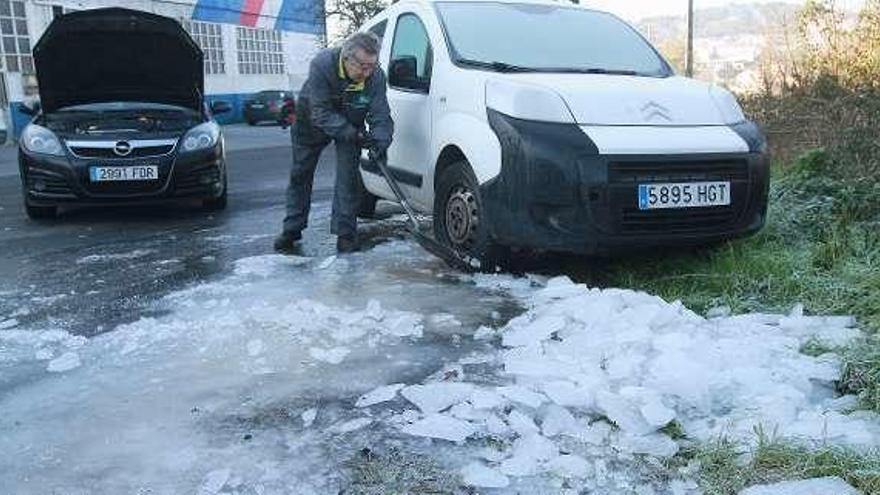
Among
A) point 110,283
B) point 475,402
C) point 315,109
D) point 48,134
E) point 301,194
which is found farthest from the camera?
point 48,134

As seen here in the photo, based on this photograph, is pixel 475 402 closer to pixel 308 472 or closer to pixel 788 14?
pixel 308 472

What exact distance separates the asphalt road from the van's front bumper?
1.91 meters

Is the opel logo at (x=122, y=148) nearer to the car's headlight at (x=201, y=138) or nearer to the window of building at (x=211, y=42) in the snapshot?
the car's headlight at (x=201, y=138)

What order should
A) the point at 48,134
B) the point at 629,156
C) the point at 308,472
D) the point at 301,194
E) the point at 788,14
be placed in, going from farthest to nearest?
the point at 788,14, the point at 48,134, the point at 301,194, the point at 629,156, the point at 308,472

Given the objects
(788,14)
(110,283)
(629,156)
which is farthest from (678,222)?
(788,14)

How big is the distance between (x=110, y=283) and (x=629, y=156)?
3.17 meters

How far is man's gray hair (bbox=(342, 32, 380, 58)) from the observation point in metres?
5.41

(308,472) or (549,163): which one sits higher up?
(549,163)

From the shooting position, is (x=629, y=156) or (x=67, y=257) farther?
(x=67, y=257)

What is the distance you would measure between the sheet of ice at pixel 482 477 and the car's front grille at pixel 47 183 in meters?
5.89

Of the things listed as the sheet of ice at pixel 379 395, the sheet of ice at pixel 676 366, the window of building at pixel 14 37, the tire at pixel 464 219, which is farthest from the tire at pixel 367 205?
the window of building at pixel 14 37

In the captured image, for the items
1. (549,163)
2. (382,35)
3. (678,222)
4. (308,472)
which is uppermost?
(382,35)

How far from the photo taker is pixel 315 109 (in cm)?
558

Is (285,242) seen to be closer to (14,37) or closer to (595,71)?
(595,71)
